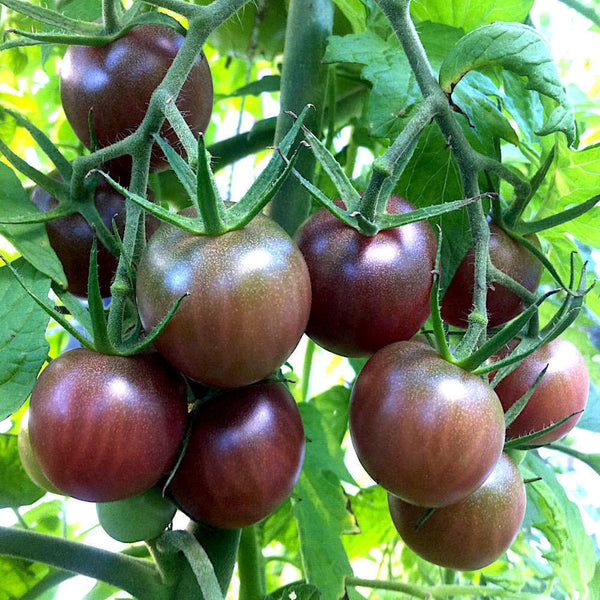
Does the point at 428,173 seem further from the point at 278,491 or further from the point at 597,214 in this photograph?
the point at 278,491

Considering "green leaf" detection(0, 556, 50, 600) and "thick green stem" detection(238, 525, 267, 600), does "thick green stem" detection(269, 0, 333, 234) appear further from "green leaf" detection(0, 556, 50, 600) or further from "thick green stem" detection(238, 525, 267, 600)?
"green leaf" detection(0, 556, 50, 600)

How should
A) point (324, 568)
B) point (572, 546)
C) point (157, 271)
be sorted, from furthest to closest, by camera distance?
1. point (572, 546)
2. point (324, 568)
3. point (157, 271)

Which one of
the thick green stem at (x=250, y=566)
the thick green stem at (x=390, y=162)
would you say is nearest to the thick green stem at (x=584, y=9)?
the thick green stem at (x=390, y=162)

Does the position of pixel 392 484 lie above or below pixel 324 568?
above

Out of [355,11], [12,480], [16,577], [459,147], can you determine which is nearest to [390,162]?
[459,147]

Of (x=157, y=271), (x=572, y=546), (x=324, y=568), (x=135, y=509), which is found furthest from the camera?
(x=572, y=546)

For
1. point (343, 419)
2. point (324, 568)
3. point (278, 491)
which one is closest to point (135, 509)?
point (278, 491)

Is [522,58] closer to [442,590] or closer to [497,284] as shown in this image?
[497,284]

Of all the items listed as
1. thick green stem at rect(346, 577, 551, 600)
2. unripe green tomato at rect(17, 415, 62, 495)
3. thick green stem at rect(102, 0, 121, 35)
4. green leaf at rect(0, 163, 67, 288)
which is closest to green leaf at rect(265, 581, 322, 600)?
thick green stem at rect(346, 577, 551, 600)
